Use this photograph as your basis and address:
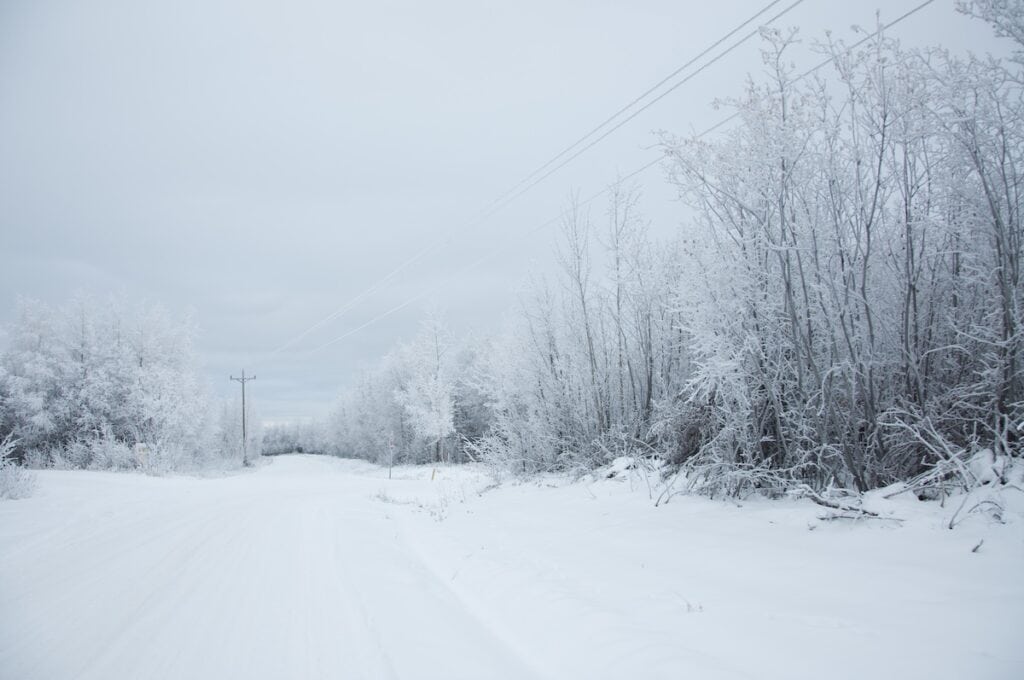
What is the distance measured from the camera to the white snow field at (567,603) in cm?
257

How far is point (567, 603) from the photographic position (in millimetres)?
3691

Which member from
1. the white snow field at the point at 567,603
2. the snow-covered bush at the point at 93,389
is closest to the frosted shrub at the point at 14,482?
the white snow field at the point at 567,603

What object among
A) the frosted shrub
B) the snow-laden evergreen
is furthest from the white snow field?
the frosted shrub

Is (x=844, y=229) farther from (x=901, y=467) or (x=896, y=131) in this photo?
(x=901, y=467)

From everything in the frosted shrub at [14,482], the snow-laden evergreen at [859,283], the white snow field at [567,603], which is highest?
the snow-laden evergreen at [859,283]

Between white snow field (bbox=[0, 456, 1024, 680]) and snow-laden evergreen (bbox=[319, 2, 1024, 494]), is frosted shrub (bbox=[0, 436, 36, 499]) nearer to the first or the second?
white snow field (bbox=[0, 456, 1024, 680])

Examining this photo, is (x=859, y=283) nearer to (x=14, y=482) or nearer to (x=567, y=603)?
(x=567, y=603)

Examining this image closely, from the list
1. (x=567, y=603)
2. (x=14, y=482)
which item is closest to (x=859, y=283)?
(x=567, y=603)

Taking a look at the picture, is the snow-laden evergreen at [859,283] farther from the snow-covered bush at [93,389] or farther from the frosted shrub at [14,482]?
the snow-covered bush at [93,389]

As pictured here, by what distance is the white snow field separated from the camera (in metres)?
2.57

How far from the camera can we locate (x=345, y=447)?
61.8 m

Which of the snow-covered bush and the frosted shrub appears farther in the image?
the snow-covered bush

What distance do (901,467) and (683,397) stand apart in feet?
12.0

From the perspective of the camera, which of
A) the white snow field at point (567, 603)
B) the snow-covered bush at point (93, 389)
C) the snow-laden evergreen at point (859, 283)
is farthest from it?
the snow-covered bush at point (93, 389)
